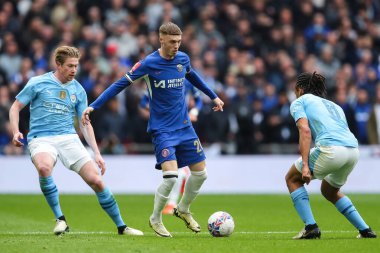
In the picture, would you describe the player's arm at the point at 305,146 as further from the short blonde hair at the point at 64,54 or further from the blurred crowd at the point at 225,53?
the blurred crowd at the point at 225,53

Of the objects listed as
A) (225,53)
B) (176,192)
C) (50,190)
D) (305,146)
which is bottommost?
(176,192)

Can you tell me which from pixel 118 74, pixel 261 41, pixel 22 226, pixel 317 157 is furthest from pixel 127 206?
pixel 261 41

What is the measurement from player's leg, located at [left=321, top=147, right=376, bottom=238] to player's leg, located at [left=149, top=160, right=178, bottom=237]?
1.86 metres

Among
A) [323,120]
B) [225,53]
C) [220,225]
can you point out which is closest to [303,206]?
[323,120]

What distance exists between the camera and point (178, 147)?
11.7 meters

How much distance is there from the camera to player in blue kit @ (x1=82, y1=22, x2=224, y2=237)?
37.2 ft

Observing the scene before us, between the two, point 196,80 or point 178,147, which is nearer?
point 178,147

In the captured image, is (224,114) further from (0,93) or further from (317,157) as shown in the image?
(317,157)

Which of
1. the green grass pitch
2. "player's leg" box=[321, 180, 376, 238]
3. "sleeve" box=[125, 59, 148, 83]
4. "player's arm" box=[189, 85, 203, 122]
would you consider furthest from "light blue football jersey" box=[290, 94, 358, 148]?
"player's arm" box=[189, 85, 203, 122]

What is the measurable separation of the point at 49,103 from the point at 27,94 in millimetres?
299

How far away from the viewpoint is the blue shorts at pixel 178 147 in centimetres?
1142

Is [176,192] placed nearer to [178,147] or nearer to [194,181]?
[194,181]

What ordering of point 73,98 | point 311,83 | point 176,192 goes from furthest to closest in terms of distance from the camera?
1. point 176,192
2. point 73,98
3. point 311,83

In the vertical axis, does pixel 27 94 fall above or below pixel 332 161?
above
